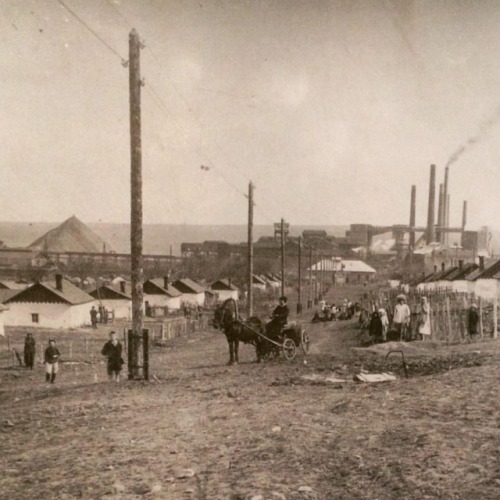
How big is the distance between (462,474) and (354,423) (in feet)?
7.76

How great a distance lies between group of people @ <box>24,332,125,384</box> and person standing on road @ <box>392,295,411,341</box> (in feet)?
31.6

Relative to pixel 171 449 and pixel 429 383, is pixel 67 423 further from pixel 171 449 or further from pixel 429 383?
pixel 429 383

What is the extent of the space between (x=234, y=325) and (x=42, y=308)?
30555mm

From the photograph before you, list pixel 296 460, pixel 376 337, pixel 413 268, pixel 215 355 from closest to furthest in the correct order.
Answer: pixel 296 460
pixel 215 355
pixel 376 337
pixel 413 268

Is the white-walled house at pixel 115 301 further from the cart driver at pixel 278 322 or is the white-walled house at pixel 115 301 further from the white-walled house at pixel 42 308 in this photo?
the cart driver at pixel 278 322

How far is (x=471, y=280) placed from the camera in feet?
156

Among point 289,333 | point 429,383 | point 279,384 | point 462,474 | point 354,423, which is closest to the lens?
point 462,474

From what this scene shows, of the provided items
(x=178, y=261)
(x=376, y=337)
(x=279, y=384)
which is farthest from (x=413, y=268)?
(x=279, y=384)

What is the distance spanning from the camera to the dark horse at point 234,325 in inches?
655

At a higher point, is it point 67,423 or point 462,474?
point 462,474

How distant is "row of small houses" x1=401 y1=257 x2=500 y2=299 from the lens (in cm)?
4247

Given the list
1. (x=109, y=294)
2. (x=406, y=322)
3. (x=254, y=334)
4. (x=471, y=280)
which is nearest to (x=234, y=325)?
(x=254, y=334)

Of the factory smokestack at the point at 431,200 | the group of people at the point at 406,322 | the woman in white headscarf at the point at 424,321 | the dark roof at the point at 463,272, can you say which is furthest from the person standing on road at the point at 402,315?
the factory smokestack at the point at 431,200

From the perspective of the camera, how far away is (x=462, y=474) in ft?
19.8
